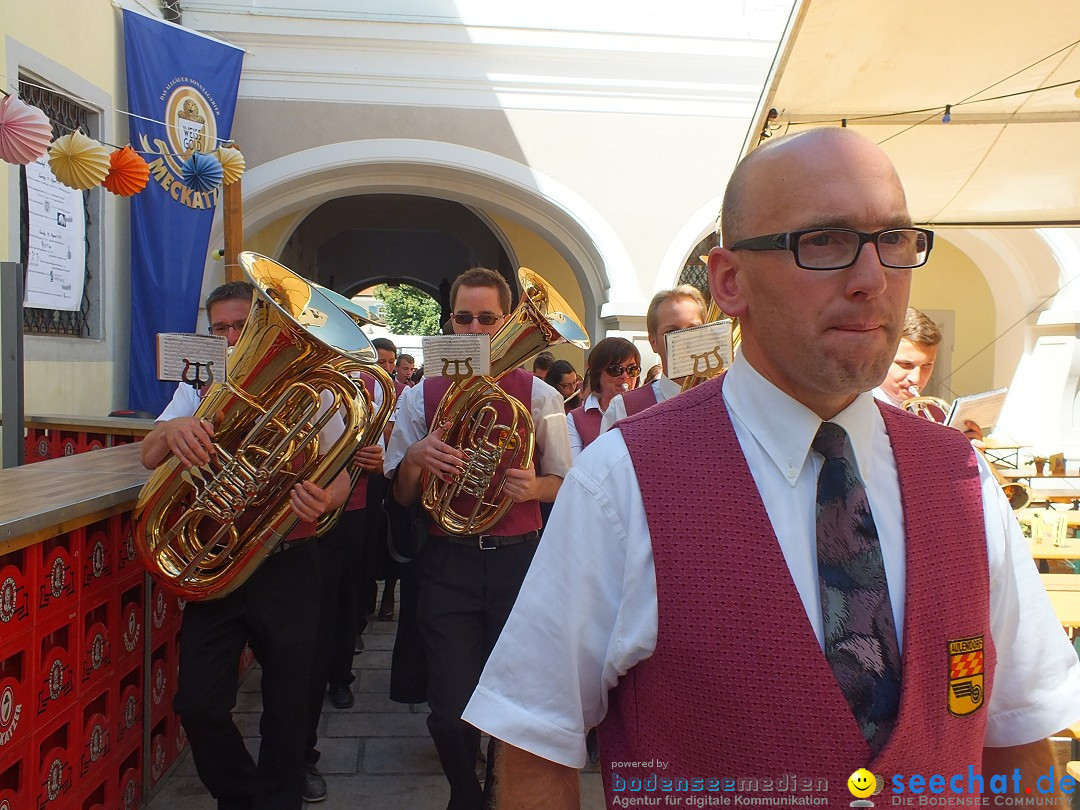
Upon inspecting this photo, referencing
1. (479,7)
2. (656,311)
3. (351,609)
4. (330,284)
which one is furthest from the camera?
(330,284)

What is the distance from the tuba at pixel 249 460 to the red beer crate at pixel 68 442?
310 cm

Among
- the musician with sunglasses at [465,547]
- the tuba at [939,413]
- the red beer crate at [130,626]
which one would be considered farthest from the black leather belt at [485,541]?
the tuba at [939,413]

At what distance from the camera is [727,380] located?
145 cm

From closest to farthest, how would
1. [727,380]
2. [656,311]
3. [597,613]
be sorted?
[597,613], [727,380], [656,311]

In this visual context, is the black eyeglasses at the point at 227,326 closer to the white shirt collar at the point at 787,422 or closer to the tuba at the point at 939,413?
the white shirt collar at the point at 787,422

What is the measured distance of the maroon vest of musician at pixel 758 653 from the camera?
118 cm

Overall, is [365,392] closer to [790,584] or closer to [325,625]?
[325,625]

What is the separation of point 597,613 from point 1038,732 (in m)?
0.69

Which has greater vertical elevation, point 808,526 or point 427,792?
point 808,526

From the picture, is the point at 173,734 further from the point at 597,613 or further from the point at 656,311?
the point at 597,613

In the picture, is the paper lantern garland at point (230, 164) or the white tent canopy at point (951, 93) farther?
the paper lantern garland at point (230, 164)

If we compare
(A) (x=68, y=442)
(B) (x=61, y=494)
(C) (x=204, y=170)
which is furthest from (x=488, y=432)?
(A) (x=68, y=442)

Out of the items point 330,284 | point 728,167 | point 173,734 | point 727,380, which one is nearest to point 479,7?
point 728,167

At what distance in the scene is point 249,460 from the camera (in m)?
2.85
